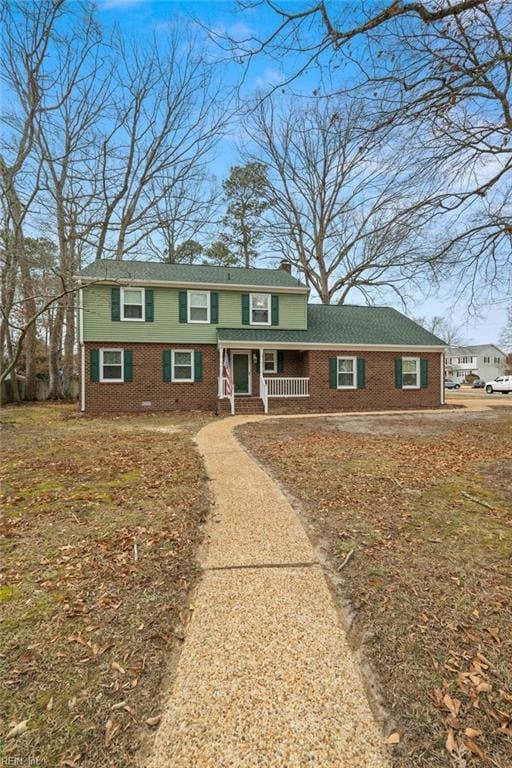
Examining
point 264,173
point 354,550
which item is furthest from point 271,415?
point 264,173

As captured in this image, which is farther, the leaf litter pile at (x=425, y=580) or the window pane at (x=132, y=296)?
the window pane at (x=132, y=296)

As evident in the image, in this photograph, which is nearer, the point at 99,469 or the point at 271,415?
the point at 99,469

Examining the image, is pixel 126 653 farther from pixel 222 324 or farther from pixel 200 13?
pixel 222 324

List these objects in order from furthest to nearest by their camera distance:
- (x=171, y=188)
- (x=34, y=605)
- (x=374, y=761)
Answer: (x=171, y=188) → (x=34, y=605) → (x=374, y=761)

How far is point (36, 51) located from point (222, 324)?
10.2 meters

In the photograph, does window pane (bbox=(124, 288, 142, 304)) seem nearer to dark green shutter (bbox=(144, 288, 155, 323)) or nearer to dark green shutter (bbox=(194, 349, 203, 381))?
dark green shutter (bbox=(144, 288, 155, 323))

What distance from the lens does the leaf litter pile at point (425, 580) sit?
5.76 feet

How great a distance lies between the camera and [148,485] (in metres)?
5.18

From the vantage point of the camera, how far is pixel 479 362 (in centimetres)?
6750

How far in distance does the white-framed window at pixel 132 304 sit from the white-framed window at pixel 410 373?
447 inches

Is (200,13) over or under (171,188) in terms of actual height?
under

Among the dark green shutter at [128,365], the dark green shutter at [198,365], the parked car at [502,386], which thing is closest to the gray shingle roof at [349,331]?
the dark green shutter at [198,365]

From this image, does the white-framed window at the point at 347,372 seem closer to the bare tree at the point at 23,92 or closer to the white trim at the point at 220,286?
the white trim at the point at 220,286

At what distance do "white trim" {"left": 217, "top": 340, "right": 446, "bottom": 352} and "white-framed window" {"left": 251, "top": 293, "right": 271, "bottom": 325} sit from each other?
1512 mm
